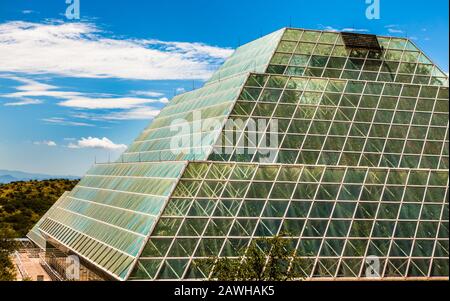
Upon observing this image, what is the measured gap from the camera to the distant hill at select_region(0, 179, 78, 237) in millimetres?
113619

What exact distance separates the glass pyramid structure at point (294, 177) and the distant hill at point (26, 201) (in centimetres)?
3771

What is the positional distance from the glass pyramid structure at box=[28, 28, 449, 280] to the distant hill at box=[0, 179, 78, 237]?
37.7 metres

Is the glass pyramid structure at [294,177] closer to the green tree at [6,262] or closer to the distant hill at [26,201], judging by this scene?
the green tree at [6,262]

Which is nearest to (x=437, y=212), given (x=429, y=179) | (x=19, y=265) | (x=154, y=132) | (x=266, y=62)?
(x=429, y=179)

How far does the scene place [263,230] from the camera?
4619 centimetres

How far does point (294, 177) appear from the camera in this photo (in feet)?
165

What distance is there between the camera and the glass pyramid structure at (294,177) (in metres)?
45.6

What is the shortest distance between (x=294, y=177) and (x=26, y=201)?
311 feet

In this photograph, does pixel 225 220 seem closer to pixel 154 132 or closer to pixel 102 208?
pixel 102 208

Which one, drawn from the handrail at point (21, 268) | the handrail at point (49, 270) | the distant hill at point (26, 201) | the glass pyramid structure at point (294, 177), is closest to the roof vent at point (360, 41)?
the glass pyramid structure at point (294, 177)

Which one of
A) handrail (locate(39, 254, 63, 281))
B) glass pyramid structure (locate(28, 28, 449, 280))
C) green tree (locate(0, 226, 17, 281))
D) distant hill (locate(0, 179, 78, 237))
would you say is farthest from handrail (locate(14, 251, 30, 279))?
distant hill (locate(0, 179, 78, 237))

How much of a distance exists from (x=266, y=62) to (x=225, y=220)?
34.0 metres

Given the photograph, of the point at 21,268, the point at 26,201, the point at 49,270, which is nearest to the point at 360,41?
the point at 49,270

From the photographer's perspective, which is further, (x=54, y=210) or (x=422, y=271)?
(x=54, y=210)
